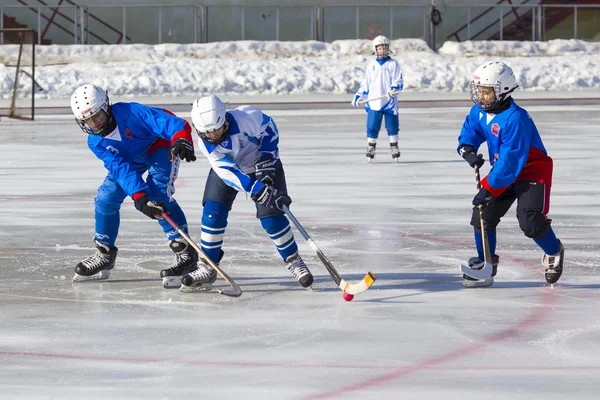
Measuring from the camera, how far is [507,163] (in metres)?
6.02

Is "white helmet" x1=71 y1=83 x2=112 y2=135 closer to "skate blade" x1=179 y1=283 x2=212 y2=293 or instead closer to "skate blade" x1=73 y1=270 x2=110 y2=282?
"skate blade" x1=73 y1=270 x2=110 y2=282

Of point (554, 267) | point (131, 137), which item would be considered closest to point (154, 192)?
point (131, 137)

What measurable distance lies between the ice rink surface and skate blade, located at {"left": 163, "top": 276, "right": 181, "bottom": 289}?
8 cm

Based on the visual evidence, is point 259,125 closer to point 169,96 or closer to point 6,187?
point 6,187

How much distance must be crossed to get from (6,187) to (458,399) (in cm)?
706

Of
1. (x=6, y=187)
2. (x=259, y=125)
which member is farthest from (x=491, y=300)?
(x=6, y=187)

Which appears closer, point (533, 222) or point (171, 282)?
point (533, 222)

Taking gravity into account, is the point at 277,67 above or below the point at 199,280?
above

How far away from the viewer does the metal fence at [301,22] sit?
26500 millimetres

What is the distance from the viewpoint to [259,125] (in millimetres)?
6082

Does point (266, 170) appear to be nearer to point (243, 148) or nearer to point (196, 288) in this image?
point (243, 148)

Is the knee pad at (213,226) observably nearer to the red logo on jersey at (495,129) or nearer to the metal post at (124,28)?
the red logo on jersey at (495,129)

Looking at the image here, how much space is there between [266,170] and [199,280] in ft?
2.18

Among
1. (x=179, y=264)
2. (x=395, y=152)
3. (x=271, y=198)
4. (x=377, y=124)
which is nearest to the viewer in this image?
(x=271, y=198)
